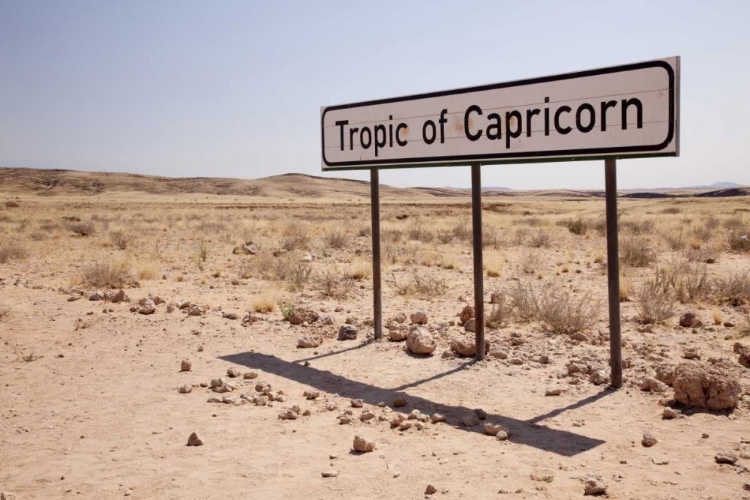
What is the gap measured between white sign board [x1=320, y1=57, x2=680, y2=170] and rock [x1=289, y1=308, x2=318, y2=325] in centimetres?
215

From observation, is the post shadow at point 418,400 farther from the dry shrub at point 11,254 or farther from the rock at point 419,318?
the dry shrub at point 11,254

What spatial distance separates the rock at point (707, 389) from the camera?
505cm

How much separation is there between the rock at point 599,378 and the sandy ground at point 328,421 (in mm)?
66

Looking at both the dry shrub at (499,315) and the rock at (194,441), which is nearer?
the rock at (194,441)

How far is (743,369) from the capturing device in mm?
6172

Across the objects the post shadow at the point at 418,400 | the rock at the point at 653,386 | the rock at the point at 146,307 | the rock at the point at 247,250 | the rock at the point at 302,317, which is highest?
the rock at the point at 247,250

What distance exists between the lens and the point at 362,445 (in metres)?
4.46

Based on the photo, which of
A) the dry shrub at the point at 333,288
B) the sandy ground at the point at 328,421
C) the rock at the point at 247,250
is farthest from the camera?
the rock at the point at 247,250

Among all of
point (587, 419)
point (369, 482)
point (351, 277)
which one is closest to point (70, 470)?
point (369, 482)

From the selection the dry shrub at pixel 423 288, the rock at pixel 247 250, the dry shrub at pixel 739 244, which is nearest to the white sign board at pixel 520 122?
the dry shrub at pixel 423 288

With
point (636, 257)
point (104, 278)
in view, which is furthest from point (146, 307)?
point (636, 257)

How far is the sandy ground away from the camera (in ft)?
13.0

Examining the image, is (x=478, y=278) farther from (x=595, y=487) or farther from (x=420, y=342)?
(x=595, y=487)

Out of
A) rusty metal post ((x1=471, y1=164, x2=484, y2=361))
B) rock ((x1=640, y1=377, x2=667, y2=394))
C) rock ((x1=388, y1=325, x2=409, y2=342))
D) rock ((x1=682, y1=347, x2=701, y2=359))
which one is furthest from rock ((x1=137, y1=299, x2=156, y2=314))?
rock ((x1=682, y1=347, x2=701, y2=359))
